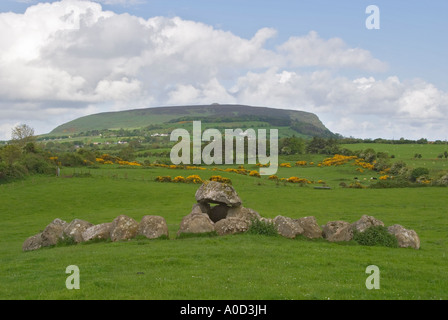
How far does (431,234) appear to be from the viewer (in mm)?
28453

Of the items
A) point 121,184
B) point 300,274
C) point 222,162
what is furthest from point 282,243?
point 222,162

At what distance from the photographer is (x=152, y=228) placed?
2369 centimetres

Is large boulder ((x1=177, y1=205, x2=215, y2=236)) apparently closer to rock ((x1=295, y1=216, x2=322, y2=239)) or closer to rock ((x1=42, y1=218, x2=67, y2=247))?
rock ((x1=295, y1=216, x2=322, y2=239))

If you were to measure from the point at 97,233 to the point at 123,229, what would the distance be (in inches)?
62.7

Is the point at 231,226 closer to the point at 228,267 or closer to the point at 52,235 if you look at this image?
the point at 228,267

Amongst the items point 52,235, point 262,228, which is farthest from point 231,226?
point 52,235

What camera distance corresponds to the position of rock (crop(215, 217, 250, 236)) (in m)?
23.7

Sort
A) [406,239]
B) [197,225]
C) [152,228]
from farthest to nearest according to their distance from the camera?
[197,225] → [152,228] → [406,239]

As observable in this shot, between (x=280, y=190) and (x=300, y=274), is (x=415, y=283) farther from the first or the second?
(x=280, y=190)

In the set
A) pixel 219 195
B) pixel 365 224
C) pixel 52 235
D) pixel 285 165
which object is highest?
pixel 285 165

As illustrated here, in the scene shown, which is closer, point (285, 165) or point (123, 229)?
point (123, 229)

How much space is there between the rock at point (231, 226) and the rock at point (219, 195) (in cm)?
238

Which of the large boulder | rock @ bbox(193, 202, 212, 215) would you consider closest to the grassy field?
the large boulder

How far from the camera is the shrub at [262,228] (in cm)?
2334
